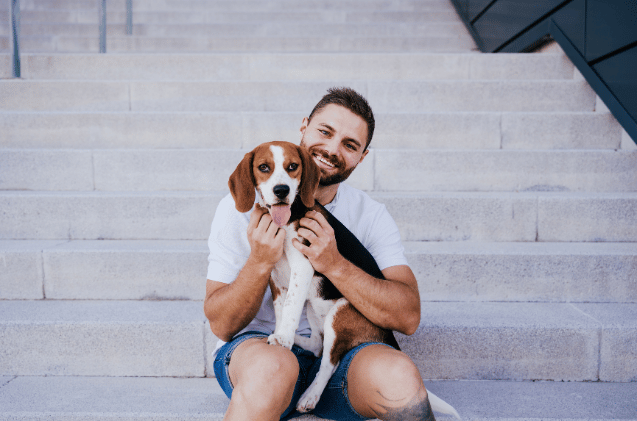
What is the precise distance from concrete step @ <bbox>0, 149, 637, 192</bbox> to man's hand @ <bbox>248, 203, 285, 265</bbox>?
1.70 meters

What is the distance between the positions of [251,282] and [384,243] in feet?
2.16

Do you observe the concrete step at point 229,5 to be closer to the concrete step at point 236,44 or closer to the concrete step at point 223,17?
the concrete step at point 223,17

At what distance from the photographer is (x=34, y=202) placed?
120 inches

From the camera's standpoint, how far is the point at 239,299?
5.82 feet

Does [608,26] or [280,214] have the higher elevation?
[608,26]

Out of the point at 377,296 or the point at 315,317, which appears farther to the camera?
the point at 315,317

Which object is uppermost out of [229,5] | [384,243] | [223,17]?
[229,5]

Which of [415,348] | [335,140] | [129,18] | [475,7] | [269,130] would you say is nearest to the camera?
[335,140]

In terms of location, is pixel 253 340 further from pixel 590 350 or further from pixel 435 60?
pixel 435 60

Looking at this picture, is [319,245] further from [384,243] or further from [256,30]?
[256,30]

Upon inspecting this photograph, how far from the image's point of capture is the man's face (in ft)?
6.70

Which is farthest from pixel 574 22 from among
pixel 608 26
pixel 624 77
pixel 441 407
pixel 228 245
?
pixel 228 245

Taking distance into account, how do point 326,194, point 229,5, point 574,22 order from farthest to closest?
point 229,5 → point 574,22 → point 326,194

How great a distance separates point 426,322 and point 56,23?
20.3ft
